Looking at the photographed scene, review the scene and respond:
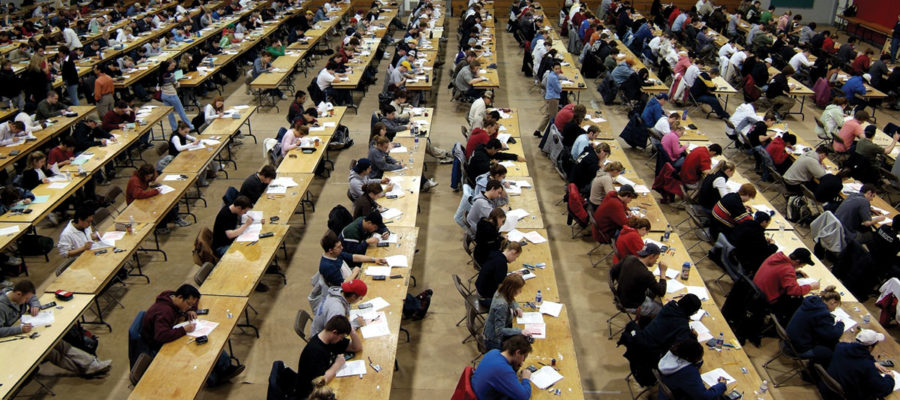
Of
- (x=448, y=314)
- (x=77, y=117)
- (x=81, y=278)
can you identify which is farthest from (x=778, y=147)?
(x=77, y=117)

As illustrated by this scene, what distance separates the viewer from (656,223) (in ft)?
31.4

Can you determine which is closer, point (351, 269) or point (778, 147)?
point (351, 269)

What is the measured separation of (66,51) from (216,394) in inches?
486

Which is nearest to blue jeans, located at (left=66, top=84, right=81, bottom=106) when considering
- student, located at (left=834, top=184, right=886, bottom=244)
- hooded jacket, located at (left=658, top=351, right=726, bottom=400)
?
hooded jacket, located at (left=658, top=351, right=726, bottom=400)

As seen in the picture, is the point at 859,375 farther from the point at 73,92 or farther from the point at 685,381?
the point at 73,92

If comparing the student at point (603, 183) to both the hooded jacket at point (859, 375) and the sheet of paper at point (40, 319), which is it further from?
the sheet of paper at point (40, 319)

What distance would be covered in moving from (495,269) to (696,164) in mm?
5254

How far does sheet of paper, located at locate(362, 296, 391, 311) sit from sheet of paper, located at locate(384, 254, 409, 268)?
730 mm

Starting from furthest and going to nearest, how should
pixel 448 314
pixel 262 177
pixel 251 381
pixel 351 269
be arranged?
pixel 262 177
pixel 448 314
pixel 351 269
pixel 251 381

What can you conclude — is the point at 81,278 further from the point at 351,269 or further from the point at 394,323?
the point at 394,323

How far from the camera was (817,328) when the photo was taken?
7.21 metres

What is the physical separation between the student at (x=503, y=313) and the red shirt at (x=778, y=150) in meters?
7.46

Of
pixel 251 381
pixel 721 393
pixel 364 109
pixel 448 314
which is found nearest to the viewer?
pixel 721 393

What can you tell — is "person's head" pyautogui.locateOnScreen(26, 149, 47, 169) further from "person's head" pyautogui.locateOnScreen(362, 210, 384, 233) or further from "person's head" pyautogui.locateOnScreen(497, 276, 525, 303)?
"person's head" pyautogui.locateOnScreen(497, 276, 525, 303)
